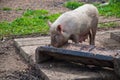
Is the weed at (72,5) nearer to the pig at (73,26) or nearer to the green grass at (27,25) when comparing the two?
the green grass at (27,25)

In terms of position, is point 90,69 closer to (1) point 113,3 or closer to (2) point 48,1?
(1) point 113,3

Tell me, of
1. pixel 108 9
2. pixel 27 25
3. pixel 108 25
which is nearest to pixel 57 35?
pixel 108 25

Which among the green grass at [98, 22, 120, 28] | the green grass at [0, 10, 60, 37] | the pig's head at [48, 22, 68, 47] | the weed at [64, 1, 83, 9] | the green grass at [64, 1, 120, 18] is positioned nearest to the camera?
the pig's head at [48, 22, 68, 47]

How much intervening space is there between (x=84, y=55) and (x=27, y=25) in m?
4.54

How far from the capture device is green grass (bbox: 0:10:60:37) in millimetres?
9539

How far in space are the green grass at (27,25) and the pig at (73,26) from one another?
2322 mm

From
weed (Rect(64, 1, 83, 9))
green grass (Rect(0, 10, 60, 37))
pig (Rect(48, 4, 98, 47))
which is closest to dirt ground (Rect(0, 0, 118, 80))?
weed (Rect(64, 1, 83, 9))

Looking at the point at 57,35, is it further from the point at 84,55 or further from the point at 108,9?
the point at 108,9

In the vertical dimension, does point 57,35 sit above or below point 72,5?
above

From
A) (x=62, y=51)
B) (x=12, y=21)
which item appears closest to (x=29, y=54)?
(x=62, y=51)

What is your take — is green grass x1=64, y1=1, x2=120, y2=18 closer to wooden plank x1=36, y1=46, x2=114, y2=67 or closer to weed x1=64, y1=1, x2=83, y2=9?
weed x1=64, y1=1, x2=83, y2=9

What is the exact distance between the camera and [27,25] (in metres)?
10.3

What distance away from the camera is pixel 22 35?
9281 millimetres

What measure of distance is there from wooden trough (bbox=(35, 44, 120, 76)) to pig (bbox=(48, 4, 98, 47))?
209 mm
